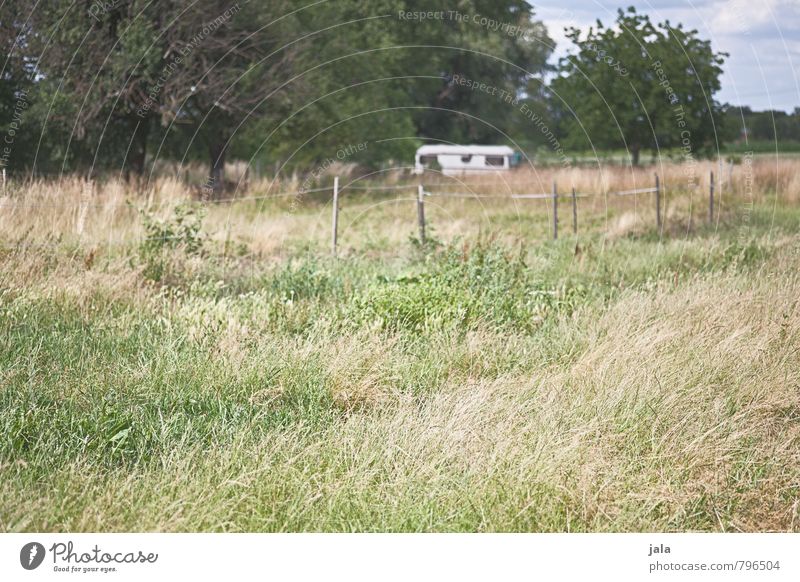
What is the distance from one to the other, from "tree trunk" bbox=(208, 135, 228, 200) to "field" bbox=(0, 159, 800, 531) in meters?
9.23

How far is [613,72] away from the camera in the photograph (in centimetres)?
1744

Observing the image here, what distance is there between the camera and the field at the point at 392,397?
377cm

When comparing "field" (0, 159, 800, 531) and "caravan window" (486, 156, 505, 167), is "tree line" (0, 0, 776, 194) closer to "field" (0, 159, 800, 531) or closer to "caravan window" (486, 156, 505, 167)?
"caravan window" (486, 156, 505, 167)

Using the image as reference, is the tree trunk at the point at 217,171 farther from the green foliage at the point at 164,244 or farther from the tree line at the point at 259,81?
the green foliage at the point at 164,244

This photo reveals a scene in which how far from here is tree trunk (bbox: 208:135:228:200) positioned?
57.3 feet

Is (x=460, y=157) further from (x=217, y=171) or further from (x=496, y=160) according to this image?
(x=217, y=171)

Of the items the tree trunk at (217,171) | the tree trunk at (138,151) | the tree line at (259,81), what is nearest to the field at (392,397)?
the tree line at (259,81)

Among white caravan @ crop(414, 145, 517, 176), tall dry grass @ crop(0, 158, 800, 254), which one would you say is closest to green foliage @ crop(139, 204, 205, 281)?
tall dry grass @ crop(0, 158, 800, 254)

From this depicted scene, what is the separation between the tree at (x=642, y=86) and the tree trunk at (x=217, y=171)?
7.41m

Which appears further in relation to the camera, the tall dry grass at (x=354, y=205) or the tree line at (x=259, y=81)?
the tree line at (x=259, y=81)

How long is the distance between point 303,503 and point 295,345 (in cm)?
184
